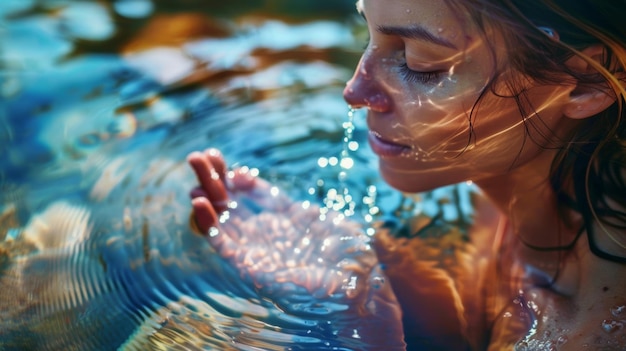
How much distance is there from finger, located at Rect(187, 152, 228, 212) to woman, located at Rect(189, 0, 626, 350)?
0.09m

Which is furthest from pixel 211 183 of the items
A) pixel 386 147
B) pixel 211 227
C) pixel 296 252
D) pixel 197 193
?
pixel 386 147

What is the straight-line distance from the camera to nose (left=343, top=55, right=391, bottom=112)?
1772 millimetres

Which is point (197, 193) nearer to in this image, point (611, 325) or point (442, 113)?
point (442, 113)

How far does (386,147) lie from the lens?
191 centimetres

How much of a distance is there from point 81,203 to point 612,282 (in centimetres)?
151

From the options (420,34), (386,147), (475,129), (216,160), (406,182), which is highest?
(420,34)

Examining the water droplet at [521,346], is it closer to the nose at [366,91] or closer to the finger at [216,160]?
the nose at [366,91]

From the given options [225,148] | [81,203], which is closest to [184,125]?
[225,148]

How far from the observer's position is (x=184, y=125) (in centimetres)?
271

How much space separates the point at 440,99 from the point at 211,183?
2.67 feet

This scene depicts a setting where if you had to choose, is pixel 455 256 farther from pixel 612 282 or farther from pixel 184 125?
pixel 184 125

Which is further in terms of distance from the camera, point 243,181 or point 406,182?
point 243,181

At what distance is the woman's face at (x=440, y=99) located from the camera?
5.37 feet

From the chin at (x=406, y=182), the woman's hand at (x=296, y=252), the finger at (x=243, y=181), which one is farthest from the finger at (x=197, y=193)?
the chin at (x=406, y=182)
